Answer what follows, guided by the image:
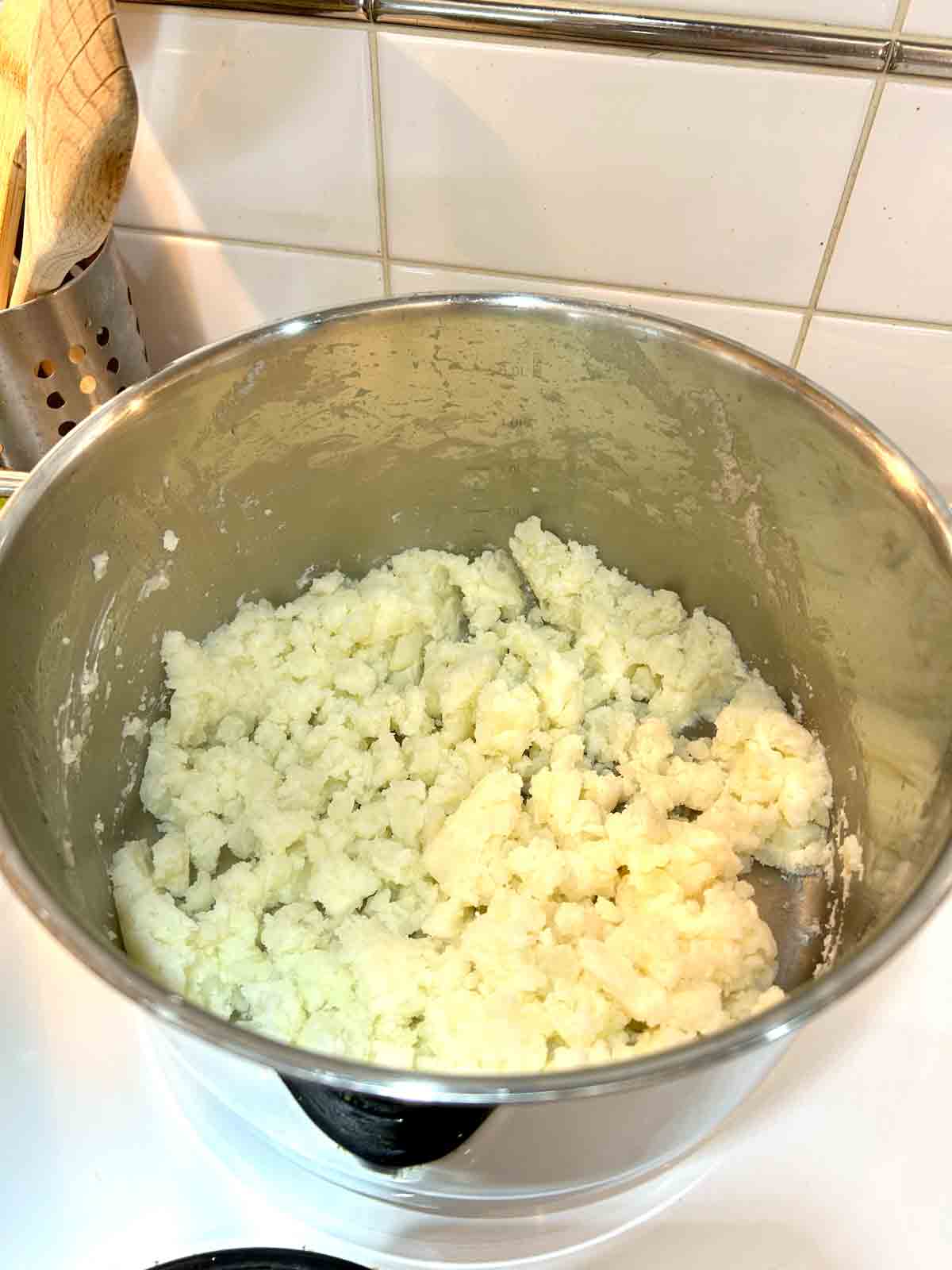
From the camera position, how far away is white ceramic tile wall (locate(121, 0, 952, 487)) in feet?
2.58

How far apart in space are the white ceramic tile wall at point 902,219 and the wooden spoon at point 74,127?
1.84 ft

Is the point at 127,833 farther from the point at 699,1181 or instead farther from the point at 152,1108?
the point at 699,1181

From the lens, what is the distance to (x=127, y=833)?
2.80ft

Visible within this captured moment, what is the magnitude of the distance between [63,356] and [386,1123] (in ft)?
2.16

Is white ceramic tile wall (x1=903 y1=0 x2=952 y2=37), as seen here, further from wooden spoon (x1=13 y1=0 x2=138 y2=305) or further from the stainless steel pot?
wooden spoon (x1=13 y1=0 x2=138 y2=305)

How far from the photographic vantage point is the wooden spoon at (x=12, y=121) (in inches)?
31.6

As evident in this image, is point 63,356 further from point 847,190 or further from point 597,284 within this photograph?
point 847,190

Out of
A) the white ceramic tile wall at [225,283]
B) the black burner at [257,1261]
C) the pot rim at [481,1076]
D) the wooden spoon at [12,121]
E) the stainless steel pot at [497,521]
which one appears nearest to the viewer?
the pot rim at [481,1076]

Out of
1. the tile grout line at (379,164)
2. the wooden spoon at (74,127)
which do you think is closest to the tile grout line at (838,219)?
the tile grout line at (379,164)

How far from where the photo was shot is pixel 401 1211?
2.10 ft

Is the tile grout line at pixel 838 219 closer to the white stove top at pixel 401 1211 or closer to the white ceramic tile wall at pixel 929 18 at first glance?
the white ceramic tile wall at pixel 929 18

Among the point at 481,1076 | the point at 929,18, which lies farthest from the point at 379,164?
the point at 481,1076

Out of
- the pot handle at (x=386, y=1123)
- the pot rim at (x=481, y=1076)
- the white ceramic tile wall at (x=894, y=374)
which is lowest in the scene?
the pot handle at (x=386, y=1123)

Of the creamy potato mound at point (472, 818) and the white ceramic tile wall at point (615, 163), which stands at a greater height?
the white ceramic tile wall at point (615, 163)
